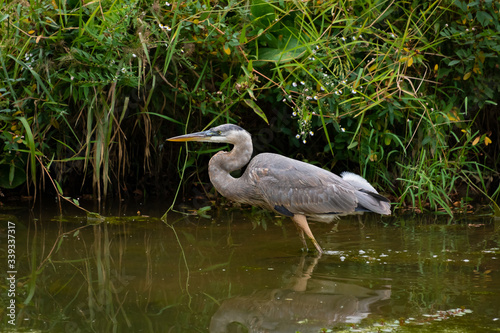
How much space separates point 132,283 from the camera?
4.14 m

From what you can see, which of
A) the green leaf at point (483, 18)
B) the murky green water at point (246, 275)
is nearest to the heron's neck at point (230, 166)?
the murky green water at point (246, 275)

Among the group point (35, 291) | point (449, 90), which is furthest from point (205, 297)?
point (449, 90)

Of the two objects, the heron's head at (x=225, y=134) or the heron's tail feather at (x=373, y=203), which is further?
the heron's head at (x=225, y=134)

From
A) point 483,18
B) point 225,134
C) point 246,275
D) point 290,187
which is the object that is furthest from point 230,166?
point 483,18

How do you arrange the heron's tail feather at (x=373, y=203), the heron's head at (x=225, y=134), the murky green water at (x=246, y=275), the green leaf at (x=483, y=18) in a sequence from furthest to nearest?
the green leaf at (x=483, y=18) < the heron's head at (x=225, y=134) < the heron's tail feather at (x=373, y=203) < the murky green water at (x=246, y=275)

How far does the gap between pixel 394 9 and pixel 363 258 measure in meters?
2.73

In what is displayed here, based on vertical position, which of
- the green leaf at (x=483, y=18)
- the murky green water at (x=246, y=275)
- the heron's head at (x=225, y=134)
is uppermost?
the green leaf at (x=483, y=18)

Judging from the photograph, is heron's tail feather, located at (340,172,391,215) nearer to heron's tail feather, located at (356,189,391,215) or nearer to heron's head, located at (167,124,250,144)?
heron's tail feather, located at (356,189,391,215)

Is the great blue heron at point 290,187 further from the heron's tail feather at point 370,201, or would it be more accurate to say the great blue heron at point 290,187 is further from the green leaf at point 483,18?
the green leaf at point 483,18

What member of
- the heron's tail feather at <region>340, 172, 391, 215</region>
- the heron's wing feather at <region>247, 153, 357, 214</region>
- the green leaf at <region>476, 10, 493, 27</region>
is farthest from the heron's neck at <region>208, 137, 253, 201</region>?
the green leaf at <region>476, 10, 493, 27</region>

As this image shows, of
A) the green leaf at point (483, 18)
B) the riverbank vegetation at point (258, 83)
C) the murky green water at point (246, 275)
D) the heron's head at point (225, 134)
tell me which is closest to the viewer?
the murky green water at point (246, 275)

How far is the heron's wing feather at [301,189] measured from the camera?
515cm

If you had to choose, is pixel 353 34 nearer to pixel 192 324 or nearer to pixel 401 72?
pixel 401 72

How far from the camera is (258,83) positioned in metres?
6.21
